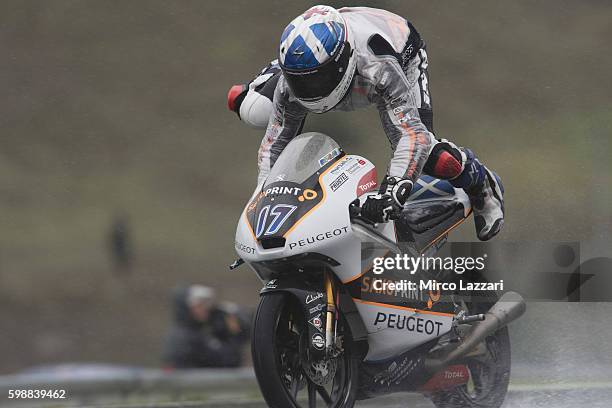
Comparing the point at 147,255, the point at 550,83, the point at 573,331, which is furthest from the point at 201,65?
the point at 573,331

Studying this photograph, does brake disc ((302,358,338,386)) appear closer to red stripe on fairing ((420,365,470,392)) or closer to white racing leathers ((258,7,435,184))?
red stripe on fairing ((420,365,470,392))

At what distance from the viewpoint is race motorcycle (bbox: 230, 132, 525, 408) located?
4.97 metres

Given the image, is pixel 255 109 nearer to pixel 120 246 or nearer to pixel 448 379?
pixel 448 379

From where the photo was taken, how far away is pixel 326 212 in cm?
505

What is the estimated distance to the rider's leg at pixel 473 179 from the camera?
220 inches

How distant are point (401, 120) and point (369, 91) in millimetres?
223

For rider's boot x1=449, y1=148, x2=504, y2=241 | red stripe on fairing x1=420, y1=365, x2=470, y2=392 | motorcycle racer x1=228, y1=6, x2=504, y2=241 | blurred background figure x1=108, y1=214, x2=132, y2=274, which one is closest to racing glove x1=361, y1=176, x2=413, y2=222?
motorcycle racer x1=228, y1=6, x2=504, y2=241

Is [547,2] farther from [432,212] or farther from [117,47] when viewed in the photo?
[432,212]

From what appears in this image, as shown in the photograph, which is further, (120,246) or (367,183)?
(120,246)

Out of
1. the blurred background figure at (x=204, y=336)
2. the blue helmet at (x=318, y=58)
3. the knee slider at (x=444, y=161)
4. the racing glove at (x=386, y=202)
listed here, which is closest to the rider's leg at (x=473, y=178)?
the knee slider at (x=444, y=161)

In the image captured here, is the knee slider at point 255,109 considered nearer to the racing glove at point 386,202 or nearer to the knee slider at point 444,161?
the knee slider at point 444,161

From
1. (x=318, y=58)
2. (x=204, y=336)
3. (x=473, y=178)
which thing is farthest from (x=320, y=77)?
(x=204, y=336)

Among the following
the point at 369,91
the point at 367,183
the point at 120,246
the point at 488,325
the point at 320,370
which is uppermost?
the point at 369,91

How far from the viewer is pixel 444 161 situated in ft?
18.2
